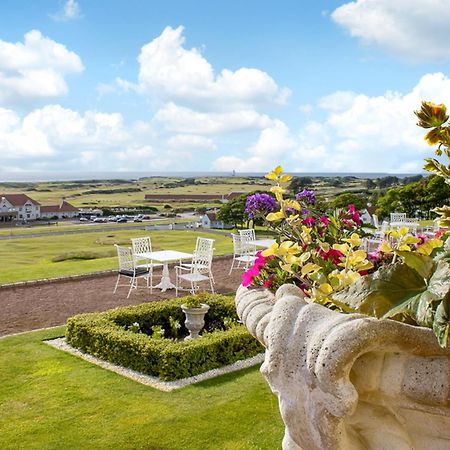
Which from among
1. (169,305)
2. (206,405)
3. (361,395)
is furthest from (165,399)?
(361,395)

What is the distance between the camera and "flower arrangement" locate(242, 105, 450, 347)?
1577mm

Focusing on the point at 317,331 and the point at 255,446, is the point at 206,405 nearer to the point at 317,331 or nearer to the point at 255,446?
the point at 255,446

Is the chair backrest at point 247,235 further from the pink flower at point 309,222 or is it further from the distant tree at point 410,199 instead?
the distant tree at point 410,199

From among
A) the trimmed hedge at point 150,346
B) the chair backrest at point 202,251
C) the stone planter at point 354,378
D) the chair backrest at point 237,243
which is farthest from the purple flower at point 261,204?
the chair backrest at point 237,243

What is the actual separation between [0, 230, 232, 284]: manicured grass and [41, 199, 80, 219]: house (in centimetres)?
5300

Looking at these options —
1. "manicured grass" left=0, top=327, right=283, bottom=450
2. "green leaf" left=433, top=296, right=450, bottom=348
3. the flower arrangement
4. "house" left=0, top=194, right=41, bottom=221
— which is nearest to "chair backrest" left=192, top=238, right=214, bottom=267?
"manicured grass" left=0, top=327, right=283, bottom=450

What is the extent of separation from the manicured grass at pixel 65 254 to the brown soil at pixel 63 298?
3.45 ft

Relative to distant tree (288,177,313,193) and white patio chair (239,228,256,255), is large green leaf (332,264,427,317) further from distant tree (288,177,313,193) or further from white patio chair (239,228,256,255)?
white patio chair (239,228,256,255)

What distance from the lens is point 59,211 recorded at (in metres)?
93.9

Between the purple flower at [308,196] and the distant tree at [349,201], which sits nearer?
the purple flower at [308,196]

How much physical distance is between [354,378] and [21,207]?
3639 inches

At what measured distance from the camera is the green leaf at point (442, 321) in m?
1.41

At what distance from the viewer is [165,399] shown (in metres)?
5.93

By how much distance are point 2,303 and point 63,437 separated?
698cm
